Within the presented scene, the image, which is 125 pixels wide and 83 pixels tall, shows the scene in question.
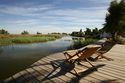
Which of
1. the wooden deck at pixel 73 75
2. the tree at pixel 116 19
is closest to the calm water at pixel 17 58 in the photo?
the wooden deck at pixel 73 75

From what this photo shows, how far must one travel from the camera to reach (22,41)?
1565 inches

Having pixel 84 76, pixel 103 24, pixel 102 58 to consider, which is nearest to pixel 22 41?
pixel 103 24

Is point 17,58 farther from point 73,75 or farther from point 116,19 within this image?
point 116,19

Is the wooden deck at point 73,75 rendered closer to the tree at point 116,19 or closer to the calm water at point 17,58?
the calm water at point 17,58

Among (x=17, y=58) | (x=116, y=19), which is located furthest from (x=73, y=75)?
(x=116, y=19)

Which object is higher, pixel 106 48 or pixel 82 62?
pixel 106 48

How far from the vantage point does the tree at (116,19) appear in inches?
1201

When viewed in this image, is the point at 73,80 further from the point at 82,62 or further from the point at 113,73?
the point at 82,62

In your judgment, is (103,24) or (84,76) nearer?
(84,76)

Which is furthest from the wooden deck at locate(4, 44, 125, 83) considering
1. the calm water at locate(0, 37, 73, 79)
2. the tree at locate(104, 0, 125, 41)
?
the tree at locate(104, 0, 125, 41)

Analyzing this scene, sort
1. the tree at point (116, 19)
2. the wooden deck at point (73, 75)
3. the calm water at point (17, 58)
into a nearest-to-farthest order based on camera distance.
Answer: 1. the wooden deck at point (73, 75)
2. the calm water at point (17, 58)
3. the tree at point (116, 19)

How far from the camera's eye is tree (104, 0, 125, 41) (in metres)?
30.5

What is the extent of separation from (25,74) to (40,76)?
1178mm

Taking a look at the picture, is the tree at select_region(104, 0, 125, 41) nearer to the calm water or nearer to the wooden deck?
the calm water
